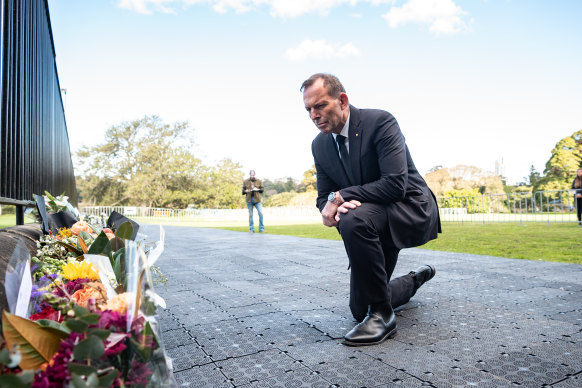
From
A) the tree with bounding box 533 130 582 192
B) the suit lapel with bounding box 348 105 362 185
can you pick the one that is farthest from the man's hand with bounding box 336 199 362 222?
the tree with bounding box 533 130 582 192

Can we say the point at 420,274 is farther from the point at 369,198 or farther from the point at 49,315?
the point at 49,315

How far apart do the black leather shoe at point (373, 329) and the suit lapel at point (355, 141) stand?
78 cm

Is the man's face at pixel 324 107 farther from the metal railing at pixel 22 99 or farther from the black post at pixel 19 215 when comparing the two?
the black post at pixel 19 215

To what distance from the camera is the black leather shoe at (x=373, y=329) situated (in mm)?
2256

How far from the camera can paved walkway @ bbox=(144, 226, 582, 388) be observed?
72.1 inches

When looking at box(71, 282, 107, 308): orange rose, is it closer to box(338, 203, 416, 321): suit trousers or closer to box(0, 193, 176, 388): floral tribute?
box(0, 193, 176, 388): floral tribute

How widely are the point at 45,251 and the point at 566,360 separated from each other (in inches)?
88.8

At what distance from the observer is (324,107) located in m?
2.54

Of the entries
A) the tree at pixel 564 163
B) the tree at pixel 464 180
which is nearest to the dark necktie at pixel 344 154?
the tree at pixel 564 163

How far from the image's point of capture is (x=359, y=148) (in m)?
2.61

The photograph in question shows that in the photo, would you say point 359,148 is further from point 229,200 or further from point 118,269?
point 229,200

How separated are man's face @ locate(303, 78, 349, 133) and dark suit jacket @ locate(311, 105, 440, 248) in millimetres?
80

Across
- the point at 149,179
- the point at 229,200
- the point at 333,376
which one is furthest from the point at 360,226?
the point at 229,200

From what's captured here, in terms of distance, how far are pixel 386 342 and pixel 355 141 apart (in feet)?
3.71
